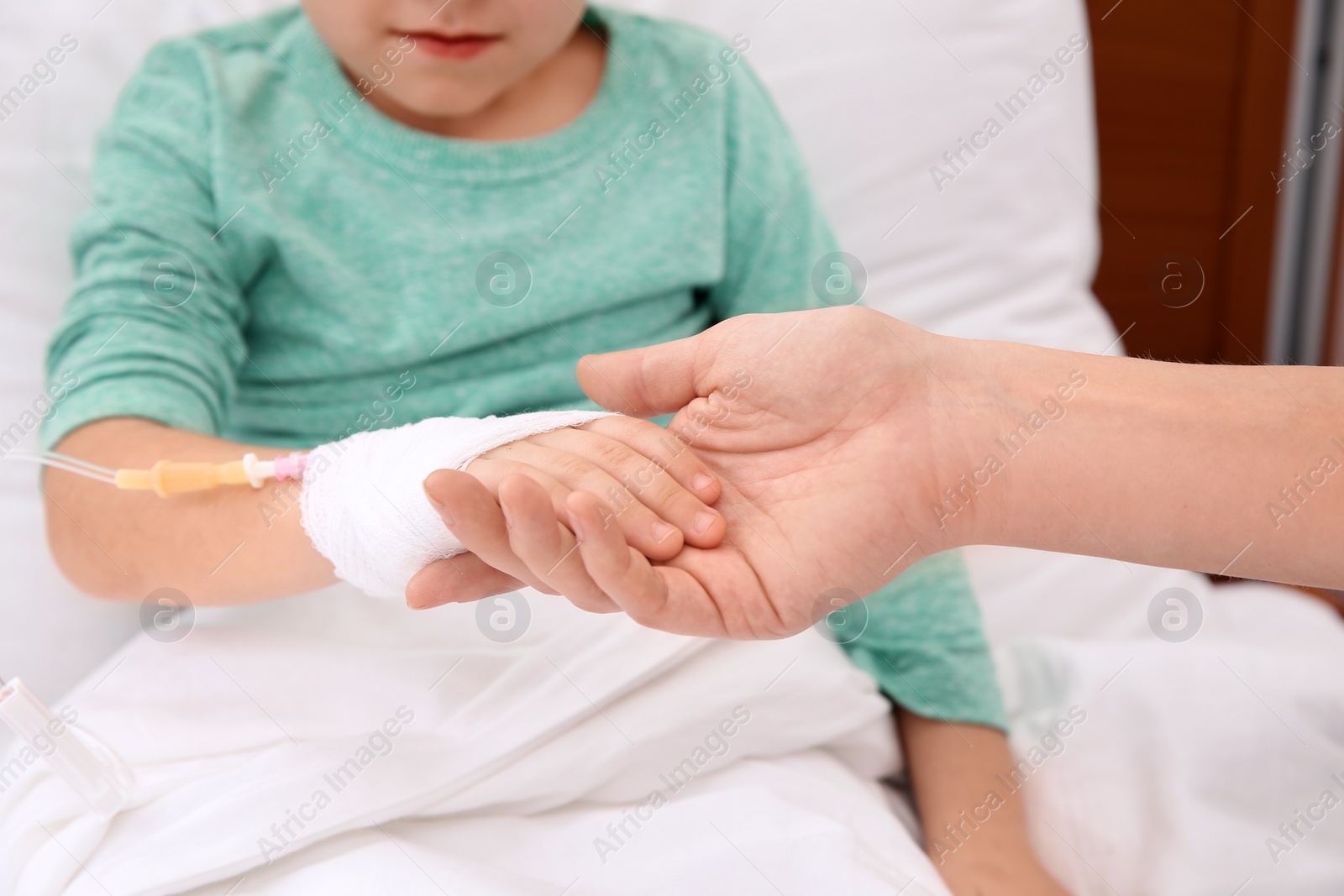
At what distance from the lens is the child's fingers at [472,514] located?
20.1 inches

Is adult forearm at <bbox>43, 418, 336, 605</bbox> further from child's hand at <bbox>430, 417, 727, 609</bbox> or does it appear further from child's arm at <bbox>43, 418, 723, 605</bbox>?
child's hand at <bbox>430, 417, 727, 609</bbox>

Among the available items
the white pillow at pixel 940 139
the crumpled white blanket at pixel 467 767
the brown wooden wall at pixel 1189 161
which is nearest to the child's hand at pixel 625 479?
the crumpled white blanket at pixel 467 767

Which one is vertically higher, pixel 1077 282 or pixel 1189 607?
pixel 1077 282

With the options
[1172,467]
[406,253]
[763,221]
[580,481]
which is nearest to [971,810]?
→ [1172,467]

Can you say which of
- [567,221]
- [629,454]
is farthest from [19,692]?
[567,221]

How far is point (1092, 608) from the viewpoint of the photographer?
106 cm

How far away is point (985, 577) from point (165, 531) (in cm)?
82

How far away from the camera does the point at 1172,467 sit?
65 centimetres

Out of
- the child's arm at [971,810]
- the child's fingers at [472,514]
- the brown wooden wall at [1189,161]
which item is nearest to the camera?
the child's fingers at [472,514]

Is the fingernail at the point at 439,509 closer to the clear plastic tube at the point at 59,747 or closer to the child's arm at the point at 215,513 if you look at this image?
the child's arm at the point at 215,513

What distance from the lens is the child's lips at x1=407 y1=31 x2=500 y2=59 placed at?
0.81m

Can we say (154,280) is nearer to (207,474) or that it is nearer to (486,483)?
(207,474)

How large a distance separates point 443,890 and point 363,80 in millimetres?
732

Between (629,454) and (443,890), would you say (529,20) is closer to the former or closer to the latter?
(629,454)
